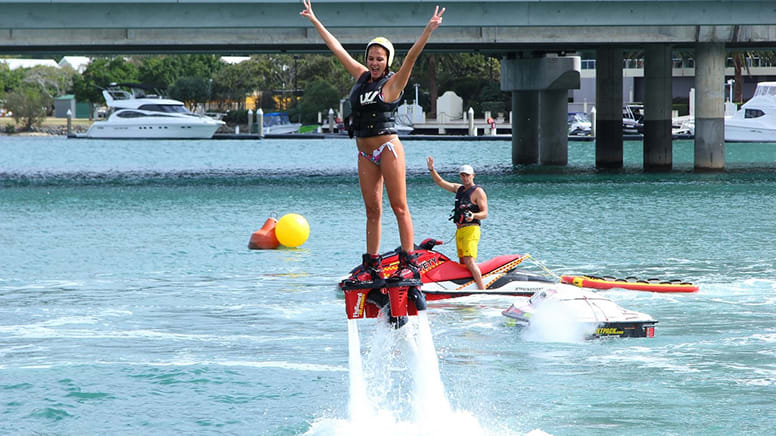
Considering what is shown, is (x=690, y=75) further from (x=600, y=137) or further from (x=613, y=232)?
(x=613, y=232)

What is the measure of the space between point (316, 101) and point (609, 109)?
63558mm

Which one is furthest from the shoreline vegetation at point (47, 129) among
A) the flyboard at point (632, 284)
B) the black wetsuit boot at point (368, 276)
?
the black wetsuit boot at point (368, 276)

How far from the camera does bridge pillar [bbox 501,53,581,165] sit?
184 ft

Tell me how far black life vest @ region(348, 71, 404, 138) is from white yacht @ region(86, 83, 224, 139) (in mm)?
91648

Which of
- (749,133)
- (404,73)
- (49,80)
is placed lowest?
(749,133)

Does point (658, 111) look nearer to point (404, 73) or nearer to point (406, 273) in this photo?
point (406, 273)

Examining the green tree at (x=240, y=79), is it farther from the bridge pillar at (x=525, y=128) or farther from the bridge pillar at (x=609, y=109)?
the bridge pillar at (x=609, y=109)

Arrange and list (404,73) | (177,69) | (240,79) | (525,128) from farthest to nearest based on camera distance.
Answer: (177,69)
(240,79)
(525,128)
(404,73)

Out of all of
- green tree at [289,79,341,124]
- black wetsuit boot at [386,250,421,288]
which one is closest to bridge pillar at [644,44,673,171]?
black wetsuit boot at [386,250,421,288]

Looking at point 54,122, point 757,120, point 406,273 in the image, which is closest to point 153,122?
point 54,122

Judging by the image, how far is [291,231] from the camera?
27.5 m

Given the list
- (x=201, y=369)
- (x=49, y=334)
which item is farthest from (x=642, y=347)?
(x=49, y=334)

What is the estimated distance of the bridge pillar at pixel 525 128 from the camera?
201 feet

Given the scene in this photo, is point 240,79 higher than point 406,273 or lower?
higher
